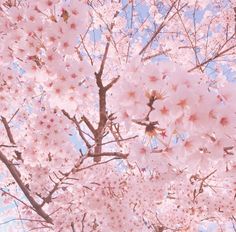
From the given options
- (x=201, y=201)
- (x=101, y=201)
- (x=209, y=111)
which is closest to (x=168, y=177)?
(x=101, y=201)

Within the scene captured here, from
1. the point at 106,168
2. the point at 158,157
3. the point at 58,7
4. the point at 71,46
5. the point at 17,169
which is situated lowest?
the point at 158,157

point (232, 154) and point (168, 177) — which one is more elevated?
point (168, 177)

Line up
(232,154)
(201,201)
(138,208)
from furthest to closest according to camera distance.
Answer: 1. (201,201)
2. (138,208)
3. (232,154)

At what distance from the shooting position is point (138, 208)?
22.8 feet

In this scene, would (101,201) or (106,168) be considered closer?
(101,201)

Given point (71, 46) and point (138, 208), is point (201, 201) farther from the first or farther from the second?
point (71, 46)

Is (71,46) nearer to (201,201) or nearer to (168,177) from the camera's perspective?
(168,177)

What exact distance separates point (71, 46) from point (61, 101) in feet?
1.63

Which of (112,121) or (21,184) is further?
(21,184)

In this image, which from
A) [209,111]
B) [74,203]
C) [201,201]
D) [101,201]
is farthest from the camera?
[201,201]

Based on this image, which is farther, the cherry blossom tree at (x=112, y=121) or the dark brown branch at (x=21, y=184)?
the dark brown branch at (x=21, y=184)

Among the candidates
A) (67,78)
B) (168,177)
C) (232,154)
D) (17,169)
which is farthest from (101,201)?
(232,154)

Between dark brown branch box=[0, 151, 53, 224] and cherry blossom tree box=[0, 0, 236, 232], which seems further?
dark brown branch box=[0, 151, 53, 224]

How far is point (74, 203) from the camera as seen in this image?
249 inches
